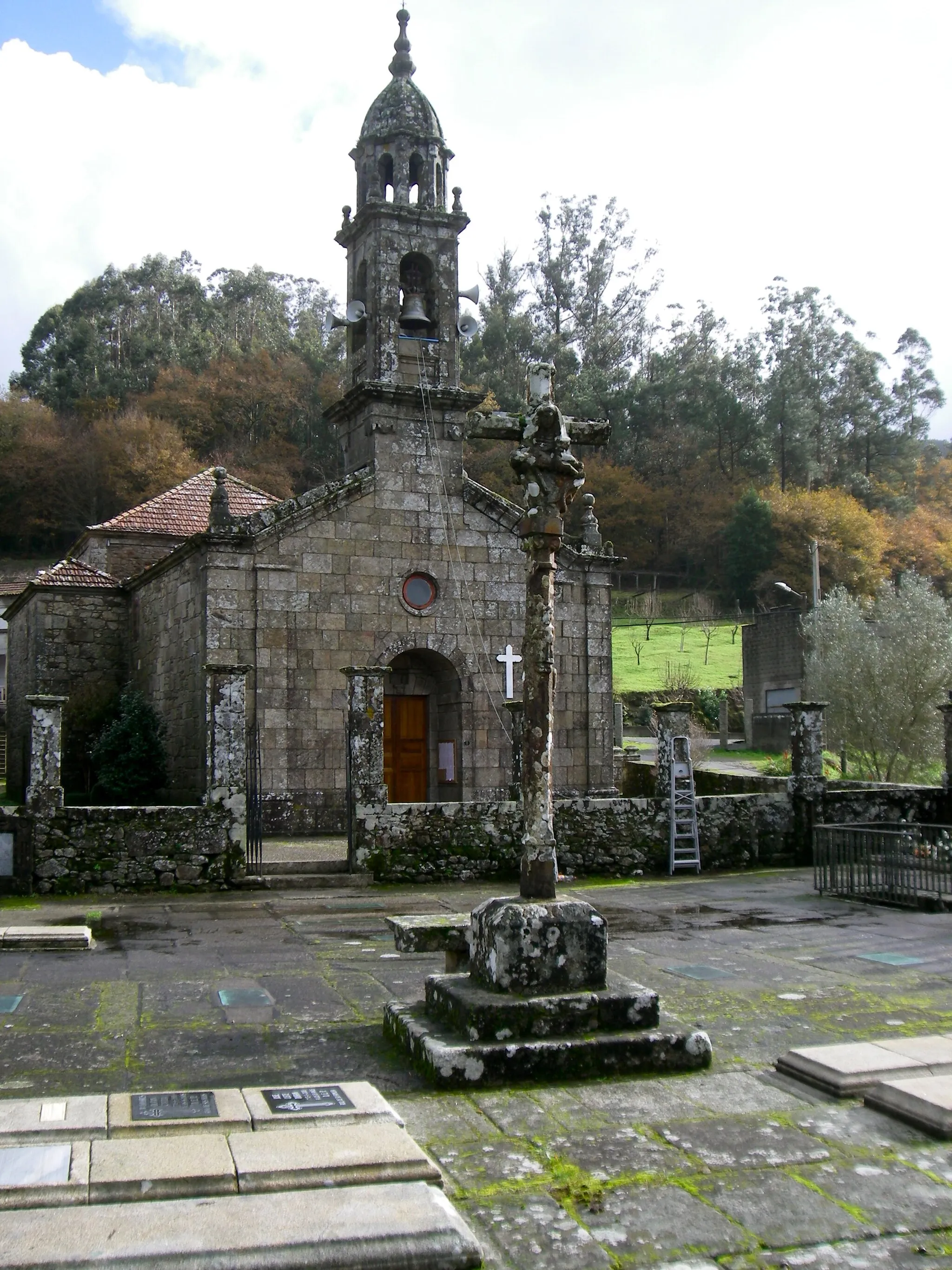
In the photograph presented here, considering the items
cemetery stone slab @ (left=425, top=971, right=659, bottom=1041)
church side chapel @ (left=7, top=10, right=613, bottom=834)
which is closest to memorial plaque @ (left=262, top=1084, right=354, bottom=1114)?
cemetery stone slab @ (left=425, top=971, right=659, bottom=1041)

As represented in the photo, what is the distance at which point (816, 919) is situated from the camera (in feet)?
35.4

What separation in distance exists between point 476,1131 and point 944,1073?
235cm

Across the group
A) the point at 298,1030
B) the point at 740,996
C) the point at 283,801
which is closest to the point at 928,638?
the point at 283,801

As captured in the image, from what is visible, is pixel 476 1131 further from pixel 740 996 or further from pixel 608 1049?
pixel 740 996

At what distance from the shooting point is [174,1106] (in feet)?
15.9

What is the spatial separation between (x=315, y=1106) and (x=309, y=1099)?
115 mm

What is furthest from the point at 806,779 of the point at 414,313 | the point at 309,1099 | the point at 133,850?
the point at 309,1099

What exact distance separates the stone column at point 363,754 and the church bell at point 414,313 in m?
7.10

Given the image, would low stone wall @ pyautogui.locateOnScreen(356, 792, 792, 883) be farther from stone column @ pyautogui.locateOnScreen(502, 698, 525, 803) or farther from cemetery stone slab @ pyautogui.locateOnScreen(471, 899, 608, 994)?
cemetery stone slab @ pyautogui.locateOnScreen(471, 899, 608, 994)

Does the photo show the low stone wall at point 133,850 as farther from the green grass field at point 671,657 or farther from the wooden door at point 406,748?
the green grass field at point 671,657

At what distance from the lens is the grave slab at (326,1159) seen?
158 inches

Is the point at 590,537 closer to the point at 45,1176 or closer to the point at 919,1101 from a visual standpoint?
the point at 919,1101

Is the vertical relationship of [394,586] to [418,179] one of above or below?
below

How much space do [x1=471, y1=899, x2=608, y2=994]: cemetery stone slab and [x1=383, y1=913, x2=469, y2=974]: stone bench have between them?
0.64 metres
